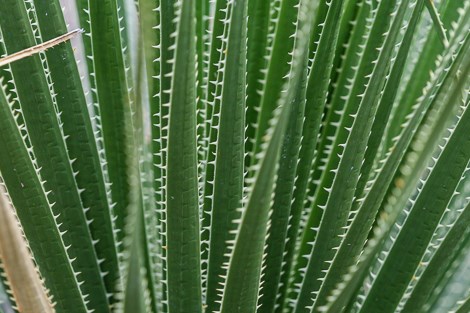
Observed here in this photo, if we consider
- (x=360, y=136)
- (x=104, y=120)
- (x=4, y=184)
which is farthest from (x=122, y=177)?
(x=360, y=136)

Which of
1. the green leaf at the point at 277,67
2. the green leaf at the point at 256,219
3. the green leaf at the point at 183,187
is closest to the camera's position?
the green leaf at the point at 256,219

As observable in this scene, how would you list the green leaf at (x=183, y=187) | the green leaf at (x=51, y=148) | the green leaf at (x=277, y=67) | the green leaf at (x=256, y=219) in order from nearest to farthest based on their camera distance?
the green leaf at (x=256, y=219) < the green leaf at (x=183, y=187) < the green leaf at (x=51, y=148) < the green leaf at (x=277, y=67)

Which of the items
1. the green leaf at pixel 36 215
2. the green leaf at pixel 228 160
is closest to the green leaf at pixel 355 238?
the green leaf at pixel 228 160

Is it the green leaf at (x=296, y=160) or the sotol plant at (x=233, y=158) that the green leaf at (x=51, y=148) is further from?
the green leaf at (x=296, y=160)

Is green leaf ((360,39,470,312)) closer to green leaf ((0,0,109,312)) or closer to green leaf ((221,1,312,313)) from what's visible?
Answer: green leaf ((221,1,312,313))

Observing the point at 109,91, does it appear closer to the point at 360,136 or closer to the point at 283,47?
the point at 283,47

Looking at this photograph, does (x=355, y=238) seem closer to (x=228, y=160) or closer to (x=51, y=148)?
(x=228, y=160)

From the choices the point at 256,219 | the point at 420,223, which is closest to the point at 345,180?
the point at 420,223

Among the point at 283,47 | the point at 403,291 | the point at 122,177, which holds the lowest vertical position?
the point at 403,291
